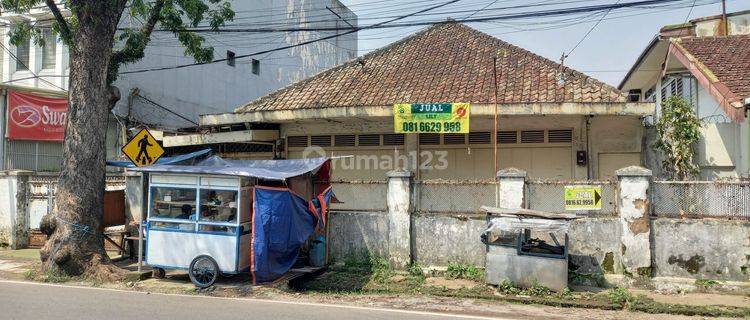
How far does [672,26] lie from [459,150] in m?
8.95

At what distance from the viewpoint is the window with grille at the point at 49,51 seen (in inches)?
695

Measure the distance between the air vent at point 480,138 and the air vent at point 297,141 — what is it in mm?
4606

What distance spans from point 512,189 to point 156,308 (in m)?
6.51

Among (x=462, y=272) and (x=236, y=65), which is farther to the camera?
(x=236, y=65)

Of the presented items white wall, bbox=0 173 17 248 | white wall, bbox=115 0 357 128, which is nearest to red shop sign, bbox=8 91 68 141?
white wall, bbox=115 0 357 128

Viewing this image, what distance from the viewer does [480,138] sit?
13.6 metres

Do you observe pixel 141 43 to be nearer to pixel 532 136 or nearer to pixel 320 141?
pixel 320 141

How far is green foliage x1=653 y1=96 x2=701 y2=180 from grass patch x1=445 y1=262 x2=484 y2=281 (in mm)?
5479

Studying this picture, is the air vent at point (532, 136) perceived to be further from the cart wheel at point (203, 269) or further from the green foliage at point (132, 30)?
the cart wheel at point (203, 269)

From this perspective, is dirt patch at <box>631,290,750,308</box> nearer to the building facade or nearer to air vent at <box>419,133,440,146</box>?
air vent at <box>419,133,440,146</box>

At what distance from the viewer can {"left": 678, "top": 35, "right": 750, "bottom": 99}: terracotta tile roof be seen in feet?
38.2

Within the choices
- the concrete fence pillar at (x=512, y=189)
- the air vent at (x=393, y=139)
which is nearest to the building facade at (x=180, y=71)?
the air vent at (x=393, y=139)

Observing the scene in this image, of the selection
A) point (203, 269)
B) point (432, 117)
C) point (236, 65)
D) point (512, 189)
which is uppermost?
point (236, 65)

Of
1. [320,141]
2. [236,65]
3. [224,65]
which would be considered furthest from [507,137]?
[236,65]
